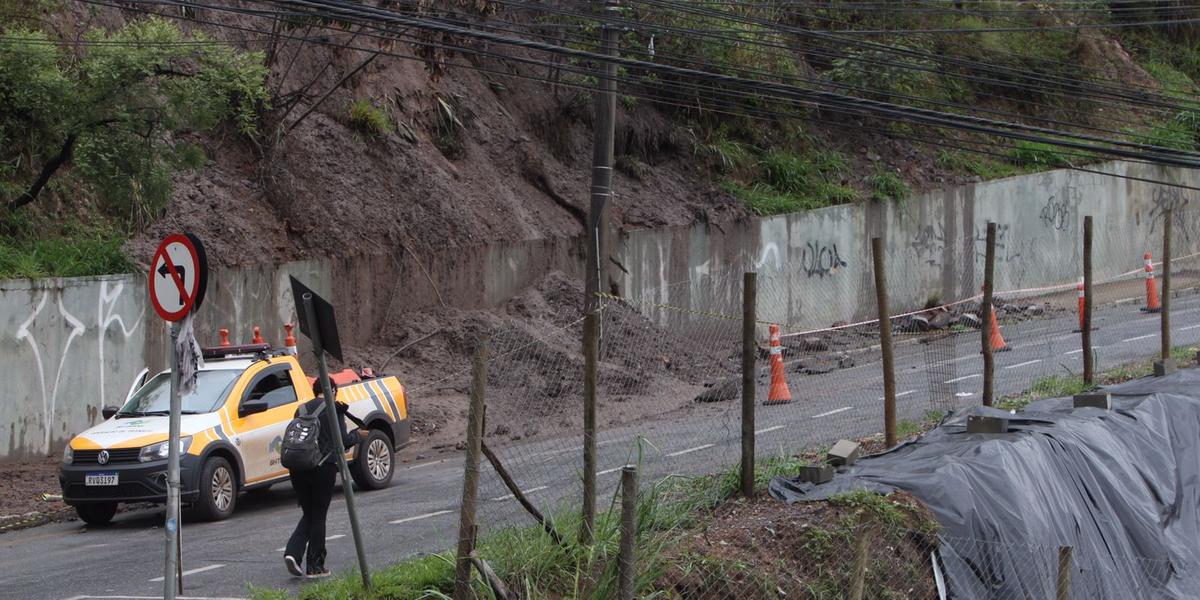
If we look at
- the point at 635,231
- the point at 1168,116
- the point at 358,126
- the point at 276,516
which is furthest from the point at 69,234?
the point at 1168,116

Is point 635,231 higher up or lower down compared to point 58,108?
lower down

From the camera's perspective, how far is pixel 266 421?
1385cm

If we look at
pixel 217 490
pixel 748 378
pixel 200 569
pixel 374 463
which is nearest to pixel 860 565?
pixel 748 378

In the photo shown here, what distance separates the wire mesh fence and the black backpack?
158 cm

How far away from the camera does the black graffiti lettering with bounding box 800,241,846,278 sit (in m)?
27.8

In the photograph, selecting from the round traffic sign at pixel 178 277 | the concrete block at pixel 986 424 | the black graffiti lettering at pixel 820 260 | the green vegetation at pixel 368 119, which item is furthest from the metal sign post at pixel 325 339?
the black graffiti lettering at pixel 820 260

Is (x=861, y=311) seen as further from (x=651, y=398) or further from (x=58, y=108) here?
(x=58, y=108)

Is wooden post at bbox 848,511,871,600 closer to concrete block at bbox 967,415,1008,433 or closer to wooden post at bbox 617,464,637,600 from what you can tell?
wooden post at bbox 617,464,637,600

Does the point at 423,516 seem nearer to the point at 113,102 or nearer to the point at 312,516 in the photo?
the point at 312,516

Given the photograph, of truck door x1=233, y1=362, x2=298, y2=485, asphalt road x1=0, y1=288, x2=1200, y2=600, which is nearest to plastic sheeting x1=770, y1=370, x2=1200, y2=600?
asphalt road x1=0, y1=288, x2=1200, y2=600

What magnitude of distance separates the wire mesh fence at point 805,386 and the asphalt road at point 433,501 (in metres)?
0.04

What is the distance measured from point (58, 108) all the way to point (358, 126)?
7.95 m

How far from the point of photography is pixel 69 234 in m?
19.3

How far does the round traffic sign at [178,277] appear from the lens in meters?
7.88
